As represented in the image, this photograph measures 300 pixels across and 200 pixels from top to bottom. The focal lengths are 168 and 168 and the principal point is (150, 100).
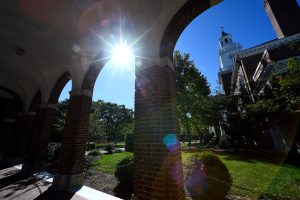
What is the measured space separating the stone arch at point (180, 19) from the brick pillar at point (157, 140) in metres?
0.54

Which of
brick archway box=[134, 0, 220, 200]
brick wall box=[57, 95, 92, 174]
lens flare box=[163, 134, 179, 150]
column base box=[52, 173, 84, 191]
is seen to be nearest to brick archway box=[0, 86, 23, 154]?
brick wall box=[57, 95, 92, 174]

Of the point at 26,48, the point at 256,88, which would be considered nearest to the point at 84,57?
the point at 26,48

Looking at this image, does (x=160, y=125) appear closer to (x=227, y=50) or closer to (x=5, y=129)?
(x=5, y=129)

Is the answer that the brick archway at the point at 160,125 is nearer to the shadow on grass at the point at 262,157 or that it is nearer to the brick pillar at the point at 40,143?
the brick pillar at the point at 40,143

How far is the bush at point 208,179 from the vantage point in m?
4.68

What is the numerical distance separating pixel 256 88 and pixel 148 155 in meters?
15.8

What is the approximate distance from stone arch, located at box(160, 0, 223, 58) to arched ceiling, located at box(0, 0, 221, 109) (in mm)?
82

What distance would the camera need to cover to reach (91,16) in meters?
4.76

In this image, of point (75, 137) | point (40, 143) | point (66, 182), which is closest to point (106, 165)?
point (40, 143)

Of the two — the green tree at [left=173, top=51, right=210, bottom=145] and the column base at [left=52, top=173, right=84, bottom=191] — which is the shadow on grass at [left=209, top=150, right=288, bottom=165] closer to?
the green tree at [left=173, top=51, right=210, bottom=145]

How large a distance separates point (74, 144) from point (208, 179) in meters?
4.43

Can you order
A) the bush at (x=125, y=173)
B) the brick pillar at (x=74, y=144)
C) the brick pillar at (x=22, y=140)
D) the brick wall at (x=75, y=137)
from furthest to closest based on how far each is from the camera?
the brick pillar at (x=22, y=140)
the bush at (x=125, y=173)
the brick wall at (x=75, y=137)
the brick pillar at (x=74, y=144)

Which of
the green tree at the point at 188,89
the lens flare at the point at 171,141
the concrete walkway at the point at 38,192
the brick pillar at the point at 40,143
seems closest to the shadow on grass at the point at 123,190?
the concrete walkway at the point at 38,192

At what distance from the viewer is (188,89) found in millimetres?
23766
